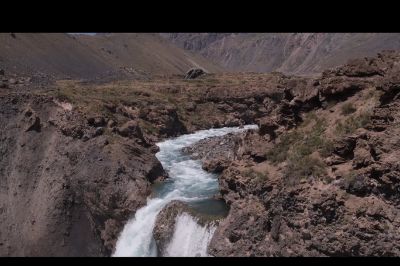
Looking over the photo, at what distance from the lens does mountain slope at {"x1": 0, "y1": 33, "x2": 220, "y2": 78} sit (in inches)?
4050

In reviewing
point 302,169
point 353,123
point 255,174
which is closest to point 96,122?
point 255,174

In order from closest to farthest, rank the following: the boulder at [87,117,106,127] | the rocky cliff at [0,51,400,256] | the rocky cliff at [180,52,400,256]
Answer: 1. the rocky cliff at [180,52,400,256]
2. the rocky cliff at [0,51,400,256]
3. the boulder at [87,117,106,127]

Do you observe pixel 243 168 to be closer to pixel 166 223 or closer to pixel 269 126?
pixel 269 126

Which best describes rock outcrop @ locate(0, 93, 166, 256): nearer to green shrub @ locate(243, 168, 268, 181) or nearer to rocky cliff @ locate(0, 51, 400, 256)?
rocky cliff @ locate(0, 51, 400, 256)

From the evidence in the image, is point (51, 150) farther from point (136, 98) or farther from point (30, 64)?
point (30, 64)

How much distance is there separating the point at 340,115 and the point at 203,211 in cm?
736

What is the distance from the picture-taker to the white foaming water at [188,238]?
20.4 m

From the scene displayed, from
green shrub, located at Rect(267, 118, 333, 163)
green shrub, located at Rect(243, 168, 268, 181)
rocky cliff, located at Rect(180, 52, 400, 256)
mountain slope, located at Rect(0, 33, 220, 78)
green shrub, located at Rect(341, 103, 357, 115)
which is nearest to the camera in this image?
rocky cliff, located at Rect(180, 52, 400, 256)

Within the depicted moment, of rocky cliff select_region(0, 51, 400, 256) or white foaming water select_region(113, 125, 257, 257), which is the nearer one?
rocky cliff select_region(0, 51, 400, 256)

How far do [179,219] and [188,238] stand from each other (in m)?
1.23

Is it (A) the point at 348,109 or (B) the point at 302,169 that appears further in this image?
(A) the point at 348,109

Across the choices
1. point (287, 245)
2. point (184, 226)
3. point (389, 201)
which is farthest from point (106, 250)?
point (389, 201)

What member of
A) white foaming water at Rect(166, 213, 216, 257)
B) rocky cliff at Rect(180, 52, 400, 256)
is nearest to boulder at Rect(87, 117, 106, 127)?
rocky cliff at Rect(180, 52, 400, 256)

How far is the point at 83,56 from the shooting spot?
129m
